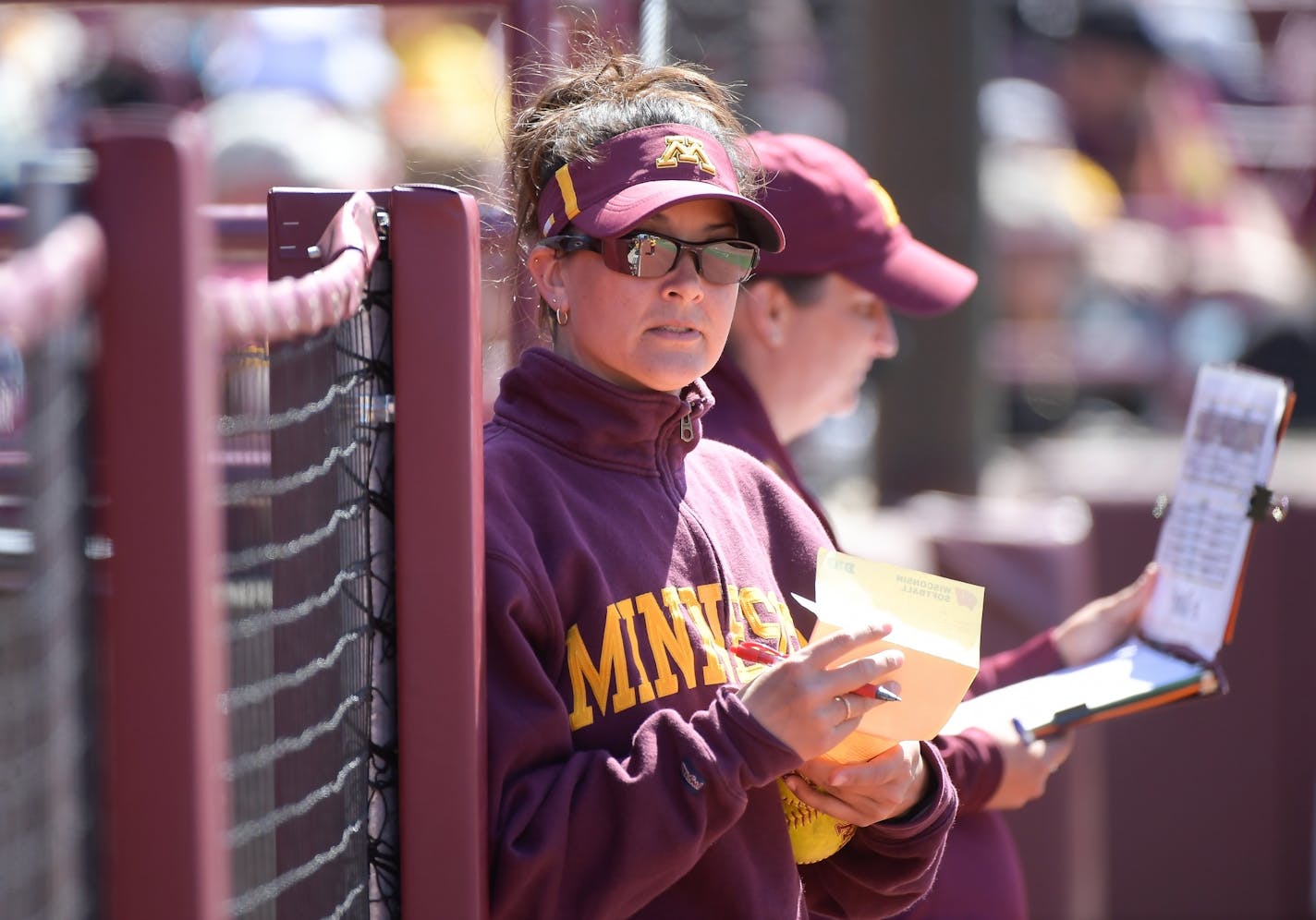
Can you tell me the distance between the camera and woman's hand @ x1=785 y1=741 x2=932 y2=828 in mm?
1791

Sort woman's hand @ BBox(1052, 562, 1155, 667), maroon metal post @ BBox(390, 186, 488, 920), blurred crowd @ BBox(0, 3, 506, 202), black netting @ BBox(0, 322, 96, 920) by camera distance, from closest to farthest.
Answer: black netting @ BBox(0, 322, 96, 920)
maroon metal post @ BBox(390, 186, 488, 920)
woman's hand @ BBox(1052, 562, 1155, 667)
blurred crowd @ BBox(0, 3, 506, 202)

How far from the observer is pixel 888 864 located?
1953 mm

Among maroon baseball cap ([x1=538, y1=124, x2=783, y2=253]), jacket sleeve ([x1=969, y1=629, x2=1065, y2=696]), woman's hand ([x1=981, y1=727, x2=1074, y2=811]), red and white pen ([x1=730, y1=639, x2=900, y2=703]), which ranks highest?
maroon baseball cap ([x1=538, y1=124, x2=783, y2=253])

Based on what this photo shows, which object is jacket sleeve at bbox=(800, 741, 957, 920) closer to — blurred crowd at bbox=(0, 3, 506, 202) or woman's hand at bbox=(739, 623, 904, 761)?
woman's hand at bbox=(739, 623, 904, 761)

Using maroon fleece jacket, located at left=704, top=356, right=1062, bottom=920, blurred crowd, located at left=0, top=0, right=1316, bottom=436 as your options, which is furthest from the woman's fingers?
blurred crowd, located at left=0, top=0, right=1316, bottom=436

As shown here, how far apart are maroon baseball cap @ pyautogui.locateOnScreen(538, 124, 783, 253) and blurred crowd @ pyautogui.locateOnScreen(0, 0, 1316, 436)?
519 centimetres

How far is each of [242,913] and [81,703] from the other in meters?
0.37

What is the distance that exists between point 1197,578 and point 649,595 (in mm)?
1106

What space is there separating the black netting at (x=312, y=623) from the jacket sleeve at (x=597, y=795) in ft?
0.39

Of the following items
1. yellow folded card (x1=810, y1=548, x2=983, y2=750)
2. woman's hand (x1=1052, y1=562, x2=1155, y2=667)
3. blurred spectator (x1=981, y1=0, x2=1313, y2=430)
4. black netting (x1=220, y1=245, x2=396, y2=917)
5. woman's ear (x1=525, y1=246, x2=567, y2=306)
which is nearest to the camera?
black netting (x1=220, y1=245, x2=396, y2=917)

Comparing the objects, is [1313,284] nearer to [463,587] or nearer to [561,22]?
[561,22]

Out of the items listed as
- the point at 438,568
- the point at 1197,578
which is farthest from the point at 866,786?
the point at 1197,578

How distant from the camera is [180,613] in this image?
3.59ft

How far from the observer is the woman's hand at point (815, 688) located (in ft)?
5.36
